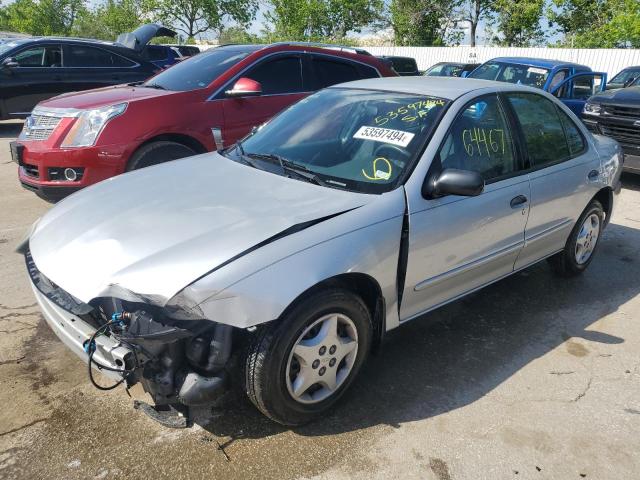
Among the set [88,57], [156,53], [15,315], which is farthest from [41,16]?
[15,315]

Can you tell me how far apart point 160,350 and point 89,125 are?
3332 mm

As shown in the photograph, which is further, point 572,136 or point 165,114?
point 165,114

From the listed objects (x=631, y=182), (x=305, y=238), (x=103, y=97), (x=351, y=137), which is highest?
(x=103, y=97)

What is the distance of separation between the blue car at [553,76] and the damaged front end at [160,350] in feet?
29.2

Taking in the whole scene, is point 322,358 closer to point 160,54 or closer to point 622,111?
point 622,111

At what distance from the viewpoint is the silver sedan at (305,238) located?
226 cm

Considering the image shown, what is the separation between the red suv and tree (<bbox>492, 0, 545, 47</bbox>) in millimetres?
30870

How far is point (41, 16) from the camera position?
39219mm

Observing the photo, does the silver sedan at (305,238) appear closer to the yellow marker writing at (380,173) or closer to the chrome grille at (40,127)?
the yellow marker writing at (380,173)

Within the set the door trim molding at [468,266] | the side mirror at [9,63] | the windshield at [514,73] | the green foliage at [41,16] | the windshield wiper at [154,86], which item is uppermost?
the green foliage at [41,16]

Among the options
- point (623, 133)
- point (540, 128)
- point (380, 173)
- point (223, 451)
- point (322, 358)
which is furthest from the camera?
point (623, 133)

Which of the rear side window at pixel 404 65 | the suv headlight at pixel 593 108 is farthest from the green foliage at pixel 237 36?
the suv headlight at pixel 593 108

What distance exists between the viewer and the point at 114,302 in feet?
7.72

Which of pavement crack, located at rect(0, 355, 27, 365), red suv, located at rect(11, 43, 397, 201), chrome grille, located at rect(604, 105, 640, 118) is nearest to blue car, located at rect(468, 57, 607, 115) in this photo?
chrome grille, located at rect(604, 105, 640, 118)
